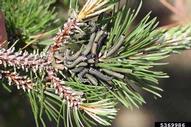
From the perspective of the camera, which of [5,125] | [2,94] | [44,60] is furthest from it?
[5,125]

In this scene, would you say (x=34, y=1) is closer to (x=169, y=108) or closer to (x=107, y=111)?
(x=107, y=111)

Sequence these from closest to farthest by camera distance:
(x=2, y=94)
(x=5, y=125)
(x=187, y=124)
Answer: (x=2, y=94) < (x=5, y=125) < (x=187, y=124)

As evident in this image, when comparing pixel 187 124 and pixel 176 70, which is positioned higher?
pixel 176 70

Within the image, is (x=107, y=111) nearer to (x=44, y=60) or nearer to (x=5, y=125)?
(x=44, y=60)

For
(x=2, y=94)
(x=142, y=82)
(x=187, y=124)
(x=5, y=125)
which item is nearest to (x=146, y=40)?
(x=142, y=82)

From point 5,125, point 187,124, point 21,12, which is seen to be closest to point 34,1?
point 21,12

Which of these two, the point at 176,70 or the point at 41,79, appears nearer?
the point at 41,79
